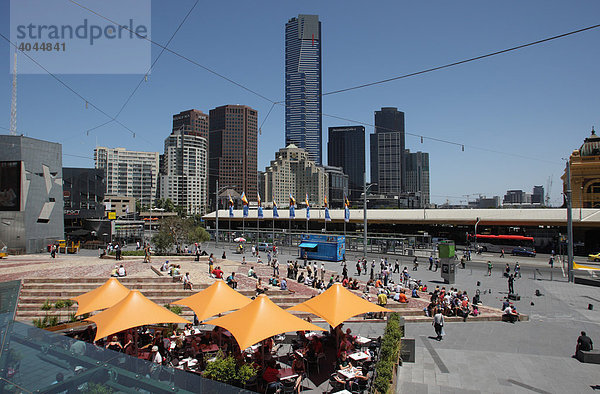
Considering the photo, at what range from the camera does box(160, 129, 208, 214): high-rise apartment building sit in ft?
568

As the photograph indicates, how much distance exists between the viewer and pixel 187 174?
179 meters

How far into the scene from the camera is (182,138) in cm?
17788

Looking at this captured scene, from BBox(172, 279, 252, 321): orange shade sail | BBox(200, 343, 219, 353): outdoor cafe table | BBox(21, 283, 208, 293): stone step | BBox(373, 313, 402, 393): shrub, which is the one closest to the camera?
BBox(373, 313, 402, 393): shrub

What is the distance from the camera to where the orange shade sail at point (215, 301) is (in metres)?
11.6

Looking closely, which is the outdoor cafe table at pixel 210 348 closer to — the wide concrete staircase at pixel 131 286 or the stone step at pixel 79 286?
the wide concrete staircase at pixel 131 286

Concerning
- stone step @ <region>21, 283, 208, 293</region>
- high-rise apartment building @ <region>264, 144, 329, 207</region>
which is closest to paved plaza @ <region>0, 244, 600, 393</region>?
stone step @ <region>21, 283, 208, 293</region>

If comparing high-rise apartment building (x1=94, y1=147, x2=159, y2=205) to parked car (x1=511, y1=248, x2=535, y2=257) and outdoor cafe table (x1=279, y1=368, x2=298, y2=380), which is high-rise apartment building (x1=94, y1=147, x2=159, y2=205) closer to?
parked car (x1=511, y1=248, x2=535, y2=257)

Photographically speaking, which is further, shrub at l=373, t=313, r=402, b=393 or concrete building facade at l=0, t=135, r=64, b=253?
concrete building facade at l=0, t=135, r=64, b=253

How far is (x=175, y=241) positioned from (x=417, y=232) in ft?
146

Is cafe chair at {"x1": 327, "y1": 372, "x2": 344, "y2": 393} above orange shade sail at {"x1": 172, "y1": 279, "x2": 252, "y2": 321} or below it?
below

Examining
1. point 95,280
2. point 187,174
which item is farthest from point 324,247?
point 187,174

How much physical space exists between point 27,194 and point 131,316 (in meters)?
37.2

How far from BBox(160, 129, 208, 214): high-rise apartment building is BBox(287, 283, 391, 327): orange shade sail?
162 m

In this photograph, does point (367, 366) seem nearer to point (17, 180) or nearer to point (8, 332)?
point (8, 332)
